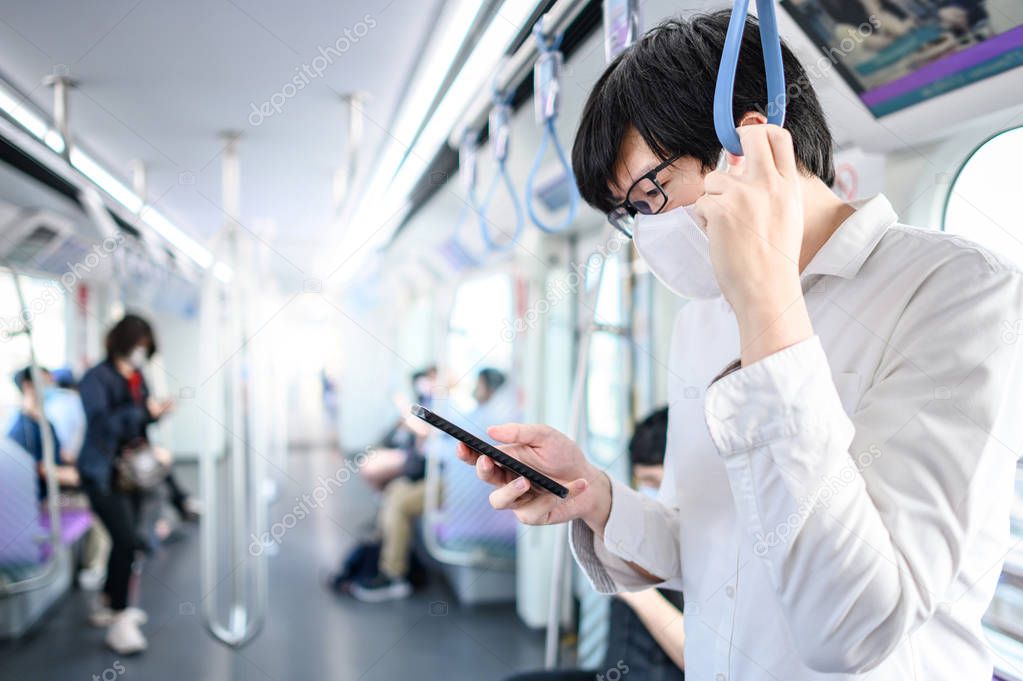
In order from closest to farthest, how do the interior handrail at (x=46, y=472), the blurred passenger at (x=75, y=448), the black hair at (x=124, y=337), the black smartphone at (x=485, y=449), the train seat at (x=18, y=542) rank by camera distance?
the black smartphone at (x=485, y=449)
the interior handrail at (x=46, y=472)
the train seat at (x=18, y=542)
the black hair at (x=124, y=337)
the blurred passenger at (x=75, y=448)

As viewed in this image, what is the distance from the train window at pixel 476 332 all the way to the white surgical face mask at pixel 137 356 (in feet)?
6.28

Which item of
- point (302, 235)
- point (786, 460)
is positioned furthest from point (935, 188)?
point (302, 235)

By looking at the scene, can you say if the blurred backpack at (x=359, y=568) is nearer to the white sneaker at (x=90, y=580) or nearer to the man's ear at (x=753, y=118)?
the white sneaker at (x=90, y=580)

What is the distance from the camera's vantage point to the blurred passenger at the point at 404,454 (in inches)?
186

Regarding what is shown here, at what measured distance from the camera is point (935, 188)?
1224 millimetres

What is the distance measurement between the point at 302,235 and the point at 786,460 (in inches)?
229

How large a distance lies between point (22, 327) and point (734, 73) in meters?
2.95

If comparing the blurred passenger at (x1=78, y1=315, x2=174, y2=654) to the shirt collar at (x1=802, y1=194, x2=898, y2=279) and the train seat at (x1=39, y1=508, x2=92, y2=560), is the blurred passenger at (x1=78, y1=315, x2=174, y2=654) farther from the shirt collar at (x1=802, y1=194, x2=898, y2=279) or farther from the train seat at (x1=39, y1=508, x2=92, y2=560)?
the shirt collar at (x1=802, y1=194, x2=898, y2=279)

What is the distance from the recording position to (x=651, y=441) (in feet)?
7.09

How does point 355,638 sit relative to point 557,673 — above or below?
below

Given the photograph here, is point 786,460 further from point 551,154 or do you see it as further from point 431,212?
point 431,212

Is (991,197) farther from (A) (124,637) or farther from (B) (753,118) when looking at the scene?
(A) (124,637)

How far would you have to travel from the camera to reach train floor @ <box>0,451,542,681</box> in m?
3.01

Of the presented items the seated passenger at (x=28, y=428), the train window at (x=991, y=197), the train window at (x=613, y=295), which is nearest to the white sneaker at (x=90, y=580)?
the seated passenger at (x=28, y=428)
